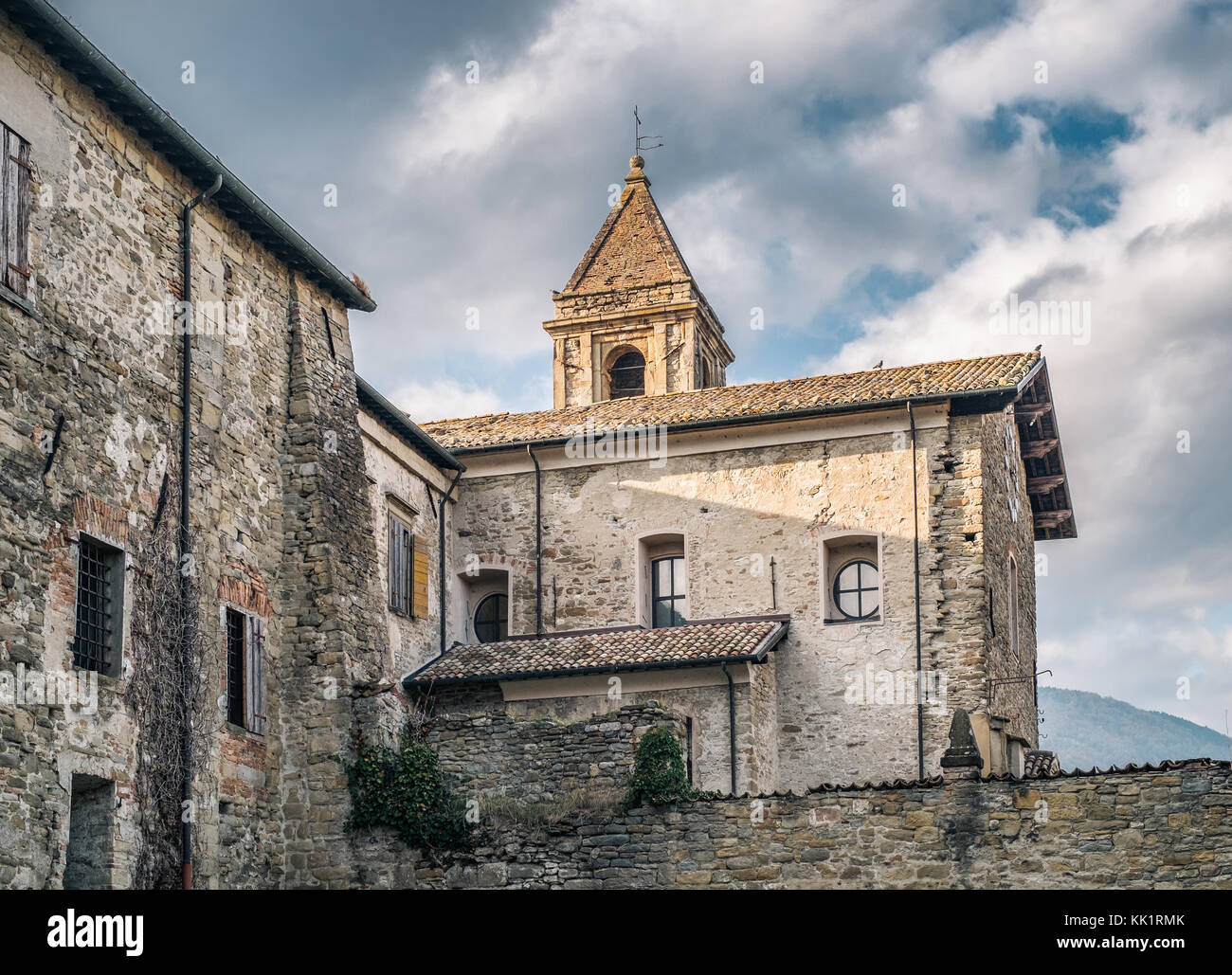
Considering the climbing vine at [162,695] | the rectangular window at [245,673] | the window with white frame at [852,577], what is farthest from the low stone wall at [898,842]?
the window with white frame at [852,577]

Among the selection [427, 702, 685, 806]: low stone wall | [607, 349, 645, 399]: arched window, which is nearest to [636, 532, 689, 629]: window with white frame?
[427, 702, 685, 806]: low stone wall

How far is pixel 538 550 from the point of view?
2564 cm

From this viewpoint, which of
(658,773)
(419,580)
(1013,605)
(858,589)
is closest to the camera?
(658,773)

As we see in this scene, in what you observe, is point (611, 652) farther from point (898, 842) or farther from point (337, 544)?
point (898, 842)

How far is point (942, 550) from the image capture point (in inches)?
928

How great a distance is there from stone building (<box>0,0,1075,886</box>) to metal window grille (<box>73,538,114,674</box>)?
1.6 inches

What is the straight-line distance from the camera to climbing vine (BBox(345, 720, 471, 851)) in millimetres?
18875

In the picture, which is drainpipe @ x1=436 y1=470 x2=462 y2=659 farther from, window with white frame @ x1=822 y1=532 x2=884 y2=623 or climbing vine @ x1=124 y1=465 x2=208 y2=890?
climbing vine @ x1=124 y1=465 x2=208 y2=890

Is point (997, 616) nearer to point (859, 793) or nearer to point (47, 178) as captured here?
point (859, 793)

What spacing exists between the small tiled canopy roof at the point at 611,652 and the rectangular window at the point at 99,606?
24.2 feet

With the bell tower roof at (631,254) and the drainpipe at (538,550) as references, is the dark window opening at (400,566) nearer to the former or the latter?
the drainpipe at (538,550)

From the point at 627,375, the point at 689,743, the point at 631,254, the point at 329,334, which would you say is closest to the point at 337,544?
the point at 329,334

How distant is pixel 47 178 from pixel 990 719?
1455cm

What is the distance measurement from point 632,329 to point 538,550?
9.67 metres
